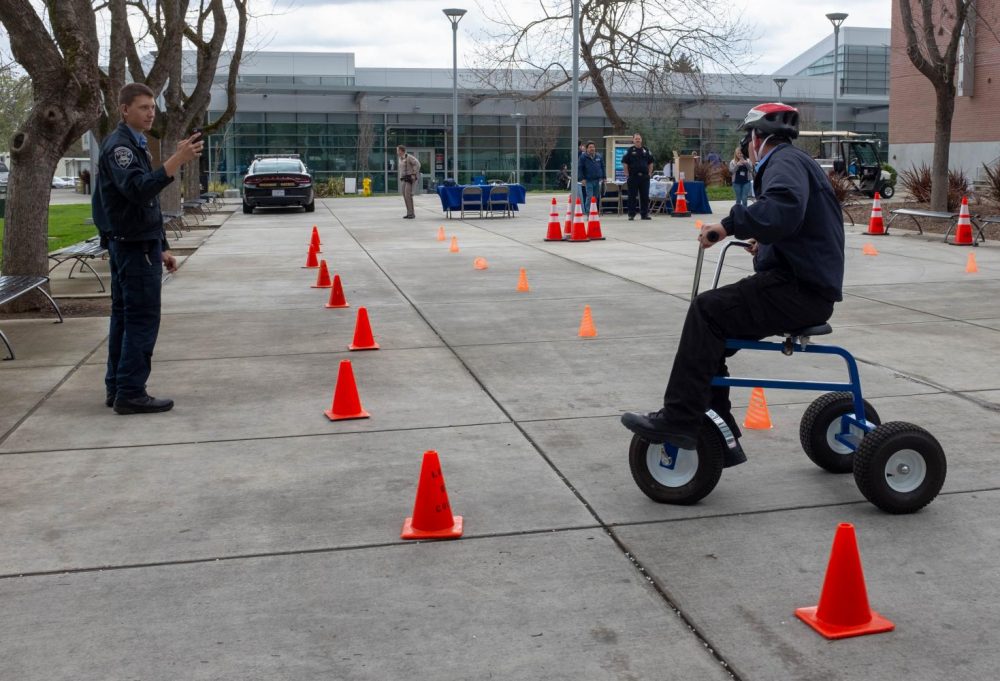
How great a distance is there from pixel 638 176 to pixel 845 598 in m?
22.3

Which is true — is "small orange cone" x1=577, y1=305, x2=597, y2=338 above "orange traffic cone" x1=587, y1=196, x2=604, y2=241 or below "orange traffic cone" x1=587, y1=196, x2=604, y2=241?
below

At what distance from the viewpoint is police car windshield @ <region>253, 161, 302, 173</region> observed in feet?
112

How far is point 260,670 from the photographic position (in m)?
3.57

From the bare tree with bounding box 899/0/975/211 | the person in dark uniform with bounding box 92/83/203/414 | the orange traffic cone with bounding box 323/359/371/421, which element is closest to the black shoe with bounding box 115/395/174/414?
the person in dark uniform with bounding box 92/83/203/414

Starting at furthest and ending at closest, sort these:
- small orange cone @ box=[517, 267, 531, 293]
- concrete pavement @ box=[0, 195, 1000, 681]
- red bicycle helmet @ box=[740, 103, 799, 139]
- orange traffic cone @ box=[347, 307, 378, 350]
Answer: small orange cone @ box=[517, 267, 531, 293], orange traffic cone @ box=[347, 307, 378, 350], red bicycle helmet @ box=[740, 103, 799, 139], concrete pavement @ box=[0, 195, 1000, 681]

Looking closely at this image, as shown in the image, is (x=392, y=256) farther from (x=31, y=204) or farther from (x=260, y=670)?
(x=260, y=670)

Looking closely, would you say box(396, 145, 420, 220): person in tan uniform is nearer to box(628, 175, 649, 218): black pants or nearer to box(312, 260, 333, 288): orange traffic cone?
box(628, 175, 649, 218): black pants

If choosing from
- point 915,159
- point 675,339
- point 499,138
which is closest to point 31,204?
point 675,339

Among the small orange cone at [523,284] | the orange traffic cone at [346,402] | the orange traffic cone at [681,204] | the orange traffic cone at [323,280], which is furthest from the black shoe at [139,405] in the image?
the orange traffic cone at [681,204]

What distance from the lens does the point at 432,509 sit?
479 cm

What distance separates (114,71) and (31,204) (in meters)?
10.9

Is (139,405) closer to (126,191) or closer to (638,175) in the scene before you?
(126,191)

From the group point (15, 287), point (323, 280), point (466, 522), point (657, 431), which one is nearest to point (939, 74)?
point (323, 280)

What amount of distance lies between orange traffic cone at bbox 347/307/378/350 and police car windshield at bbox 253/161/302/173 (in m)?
25.4
